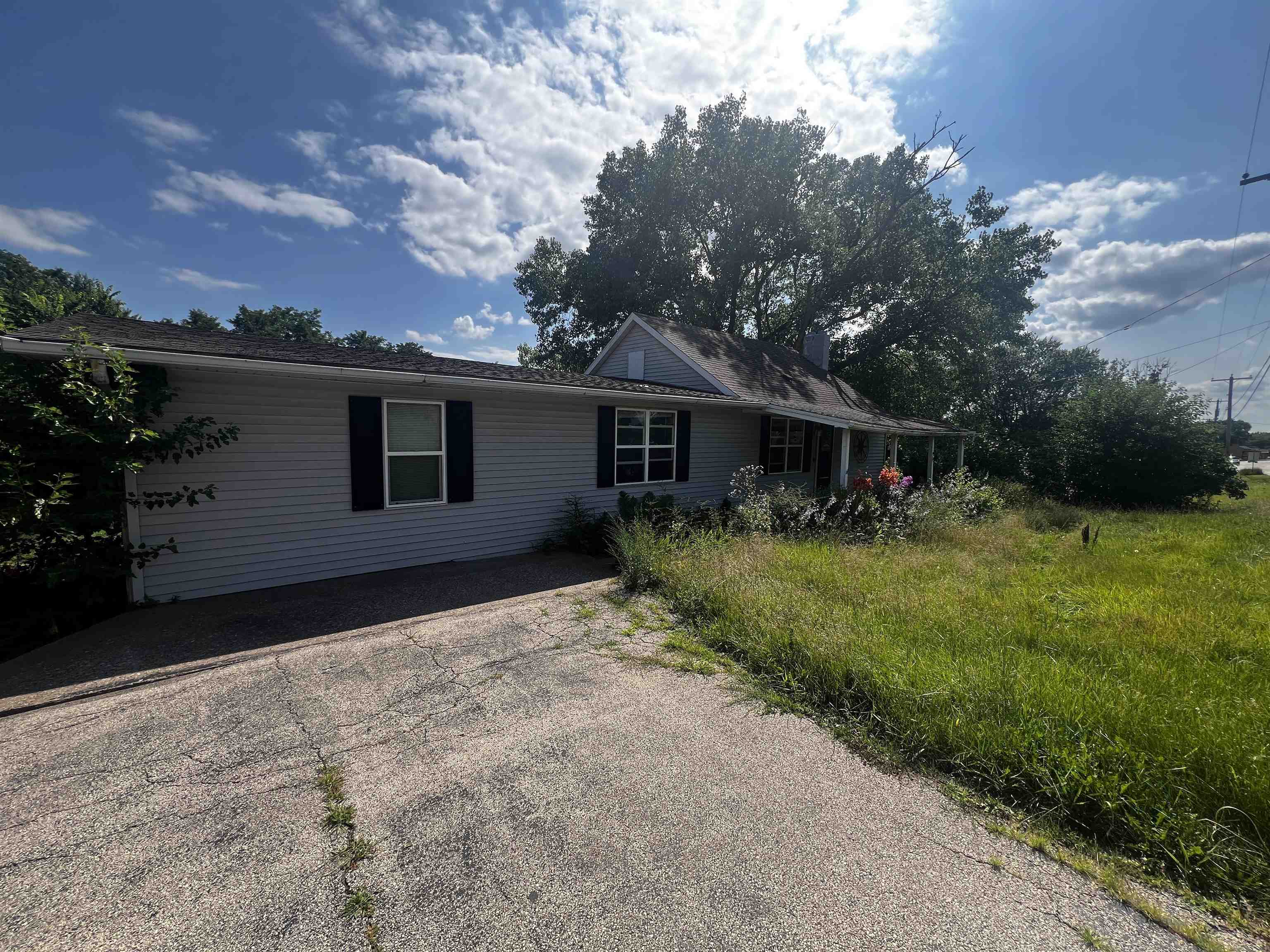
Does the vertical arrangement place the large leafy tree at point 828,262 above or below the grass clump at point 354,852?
above

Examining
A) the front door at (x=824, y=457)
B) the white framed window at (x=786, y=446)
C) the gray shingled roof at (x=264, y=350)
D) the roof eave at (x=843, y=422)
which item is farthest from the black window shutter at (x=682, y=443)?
the front door at (x=824, y=457)

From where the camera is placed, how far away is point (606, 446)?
8719 millimetres

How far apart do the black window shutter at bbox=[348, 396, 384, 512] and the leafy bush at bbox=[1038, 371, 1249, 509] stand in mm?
18190

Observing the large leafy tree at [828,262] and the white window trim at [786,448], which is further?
the large leafy tree at [828,262]

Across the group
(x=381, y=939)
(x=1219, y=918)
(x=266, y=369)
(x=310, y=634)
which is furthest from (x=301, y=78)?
(x=1219, y=918)

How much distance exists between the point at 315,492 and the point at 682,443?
6.16 m

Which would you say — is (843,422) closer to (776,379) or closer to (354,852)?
(776,379)

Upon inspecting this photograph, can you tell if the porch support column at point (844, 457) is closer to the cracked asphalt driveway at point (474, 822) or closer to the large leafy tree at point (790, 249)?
the cracked asphalt driveway at point (474, 822)

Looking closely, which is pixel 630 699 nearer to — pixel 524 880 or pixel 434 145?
pixel 524 880

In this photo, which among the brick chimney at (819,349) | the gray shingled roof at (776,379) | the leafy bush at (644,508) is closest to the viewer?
the leafy bush at (644,508)

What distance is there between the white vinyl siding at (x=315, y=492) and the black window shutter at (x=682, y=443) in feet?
7.01

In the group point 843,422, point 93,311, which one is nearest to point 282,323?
point 93,311

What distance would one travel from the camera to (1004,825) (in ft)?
7.76

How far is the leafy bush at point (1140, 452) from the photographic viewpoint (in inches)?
540
